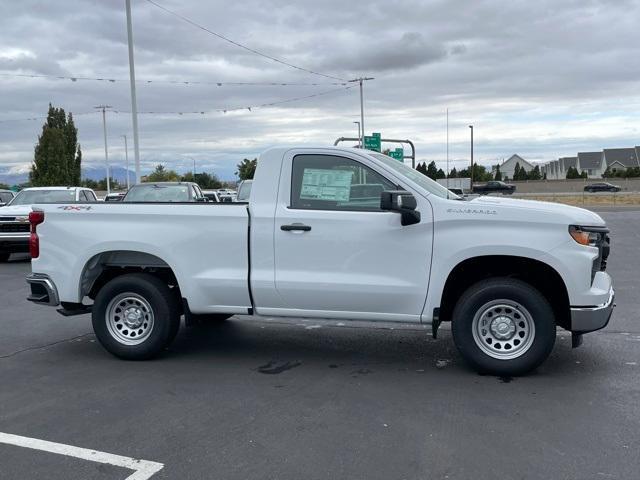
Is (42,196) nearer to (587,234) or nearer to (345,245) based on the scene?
(345,245)

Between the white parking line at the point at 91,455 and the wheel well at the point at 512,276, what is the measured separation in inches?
115

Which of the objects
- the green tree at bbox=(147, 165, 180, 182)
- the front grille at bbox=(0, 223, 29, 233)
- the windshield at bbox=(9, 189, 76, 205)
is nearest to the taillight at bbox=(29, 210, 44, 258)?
the front grille at bbox=(0, 223, 29, 233)

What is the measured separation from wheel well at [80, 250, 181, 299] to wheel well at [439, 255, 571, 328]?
2693 mm

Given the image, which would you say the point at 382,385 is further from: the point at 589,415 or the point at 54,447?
the point at 54,447

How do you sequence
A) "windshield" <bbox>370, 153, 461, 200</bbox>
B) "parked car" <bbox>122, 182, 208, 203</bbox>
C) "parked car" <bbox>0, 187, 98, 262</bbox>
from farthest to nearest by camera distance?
"parked car" <bbox>122, 182, 208, 203</bbox>
"parked car" <bbox>0, 187, 98, 262</bbox>
"windshield" <bbox>370, 153, 461, 200</bbox>

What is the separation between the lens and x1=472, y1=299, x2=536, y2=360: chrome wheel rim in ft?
17.9

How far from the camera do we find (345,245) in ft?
18.4

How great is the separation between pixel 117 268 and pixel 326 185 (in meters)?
2.38

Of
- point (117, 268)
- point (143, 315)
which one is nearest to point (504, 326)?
point (143, 315)

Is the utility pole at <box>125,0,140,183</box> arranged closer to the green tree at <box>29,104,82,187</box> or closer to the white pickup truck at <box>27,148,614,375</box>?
the white pickup truck at <box>27,148,614,375</box>

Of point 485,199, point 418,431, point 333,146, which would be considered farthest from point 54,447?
point 485,199

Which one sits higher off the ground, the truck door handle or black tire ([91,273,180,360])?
the truck door handle

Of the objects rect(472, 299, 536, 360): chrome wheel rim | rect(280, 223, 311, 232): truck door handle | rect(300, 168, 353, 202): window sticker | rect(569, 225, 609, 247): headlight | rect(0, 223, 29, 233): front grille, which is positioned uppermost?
rect(300, 168, 353, 202): window sticker

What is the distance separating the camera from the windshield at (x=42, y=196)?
49.5ft
